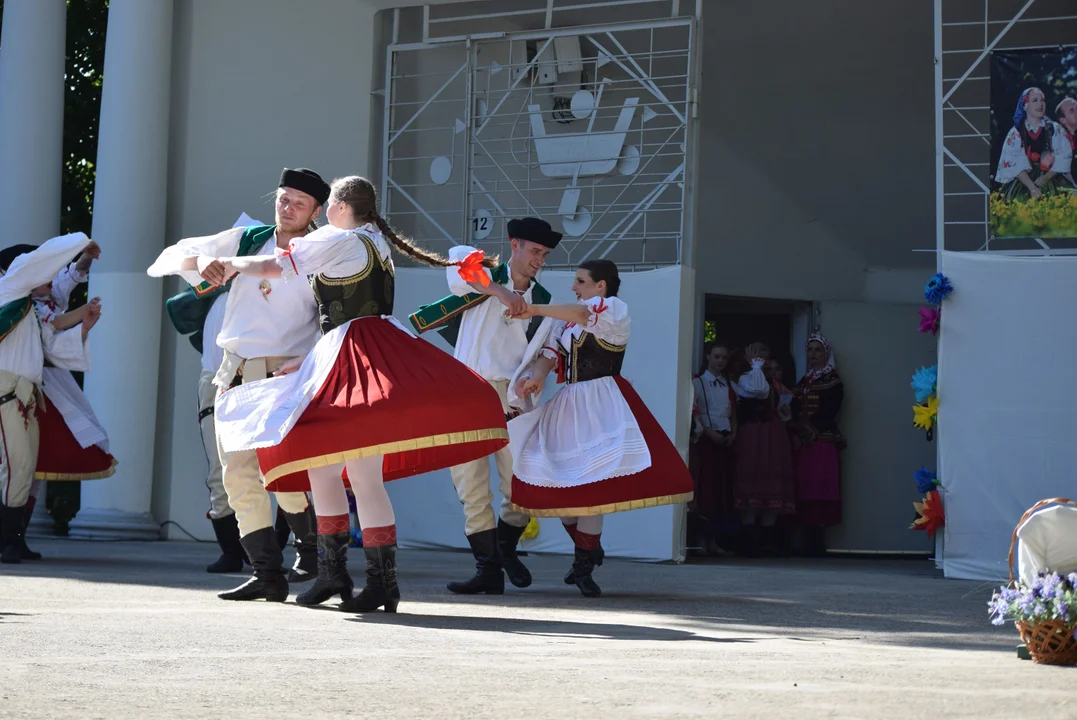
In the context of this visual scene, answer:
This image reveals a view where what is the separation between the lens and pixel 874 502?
1192cm

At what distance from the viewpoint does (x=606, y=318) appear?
20.5 feet

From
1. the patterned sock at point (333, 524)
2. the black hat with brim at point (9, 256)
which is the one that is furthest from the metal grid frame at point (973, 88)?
the patterned sock at point (333, 524)

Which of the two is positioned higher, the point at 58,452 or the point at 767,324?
the point at 767,324

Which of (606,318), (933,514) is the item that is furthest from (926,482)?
(606,318)

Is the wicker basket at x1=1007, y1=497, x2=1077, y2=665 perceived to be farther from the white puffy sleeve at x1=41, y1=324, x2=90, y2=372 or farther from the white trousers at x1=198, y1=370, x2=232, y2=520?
the white puffy sleeve at x1=41, y1=324, x2=90, y2=372

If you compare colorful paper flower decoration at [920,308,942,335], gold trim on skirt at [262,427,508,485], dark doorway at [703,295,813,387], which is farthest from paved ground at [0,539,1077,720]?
dark doorway at [703,295,813,387]

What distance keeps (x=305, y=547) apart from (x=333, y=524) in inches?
54.5

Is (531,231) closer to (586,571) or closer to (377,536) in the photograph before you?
(586,571)

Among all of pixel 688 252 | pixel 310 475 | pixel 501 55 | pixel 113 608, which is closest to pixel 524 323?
pixel 310 475

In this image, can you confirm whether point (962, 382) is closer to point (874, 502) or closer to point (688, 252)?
point (688, 252)

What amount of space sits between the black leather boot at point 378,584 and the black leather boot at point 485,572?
1.10 metres

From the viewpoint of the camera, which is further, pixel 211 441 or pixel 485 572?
pixel 211 441

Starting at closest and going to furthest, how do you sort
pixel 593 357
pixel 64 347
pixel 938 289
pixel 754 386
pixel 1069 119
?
pixel 593 357 < pixel 64 347 < pixel 938 289 < pixel 1069 119 < pixel 754 386

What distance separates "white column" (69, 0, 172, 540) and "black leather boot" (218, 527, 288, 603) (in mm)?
5265
